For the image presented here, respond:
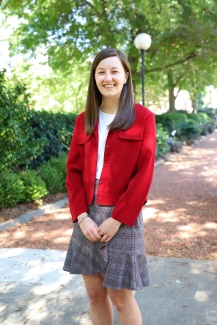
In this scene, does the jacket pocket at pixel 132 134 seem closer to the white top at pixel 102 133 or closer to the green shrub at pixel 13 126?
the white top at pixel 102 133

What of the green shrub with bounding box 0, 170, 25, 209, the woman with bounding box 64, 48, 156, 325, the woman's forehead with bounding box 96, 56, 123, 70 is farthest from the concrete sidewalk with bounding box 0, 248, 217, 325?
the green shrub with bounding box 0, 170, 25, 209

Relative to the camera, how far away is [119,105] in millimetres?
2135

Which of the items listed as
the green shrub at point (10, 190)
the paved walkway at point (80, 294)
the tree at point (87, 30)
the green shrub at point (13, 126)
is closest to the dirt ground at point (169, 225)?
the green shrub at point (10, 190)

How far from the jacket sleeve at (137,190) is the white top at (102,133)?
217mm

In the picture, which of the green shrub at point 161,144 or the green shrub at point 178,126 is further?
the green shrub at point 178,126

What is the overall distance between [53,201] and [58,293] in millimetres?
4120

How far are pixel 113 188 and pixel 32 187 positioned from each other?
5.10 meters

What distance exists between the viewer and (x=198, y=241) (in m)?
4.89

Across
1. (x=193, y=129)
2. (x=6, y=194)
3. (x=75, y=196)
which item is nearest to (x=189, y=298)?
(x=75, y=196)

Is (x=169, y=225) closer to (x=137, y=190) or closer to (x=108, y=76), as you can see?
(x=137, y=190)

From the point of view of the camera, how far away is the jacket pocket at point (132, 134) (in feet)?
6.65

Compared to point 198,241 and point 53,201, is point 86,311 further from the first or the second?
point 53,201

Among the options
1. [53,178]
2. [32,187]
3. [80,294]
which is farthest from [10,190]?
[80,294]

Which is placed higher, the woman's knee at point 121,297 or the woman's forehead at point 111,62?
the woman's forehead at point 111,62
